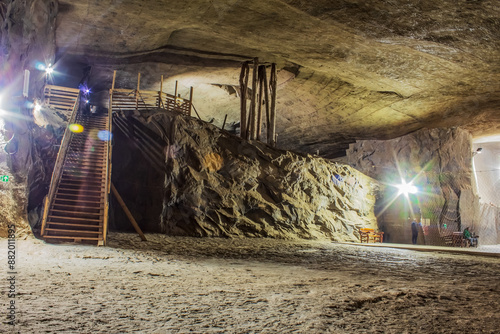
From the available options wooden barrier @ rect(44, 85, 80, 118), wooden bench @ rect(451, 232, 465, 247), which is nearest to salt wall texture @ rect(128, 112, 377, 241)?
wooden bench @ rect(451, 232, 465, 247)

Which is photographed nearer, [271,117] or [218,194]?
[218,194]

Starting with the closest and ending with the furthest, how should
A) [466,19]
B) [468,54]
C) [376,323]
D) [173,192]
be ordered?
[376,323], [466,19], [468,54], [173,192]

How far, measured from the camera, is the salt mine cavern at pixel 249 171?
3.96 m

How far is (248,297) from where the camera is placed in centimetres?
412

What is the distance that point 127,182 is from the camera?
16.2 m

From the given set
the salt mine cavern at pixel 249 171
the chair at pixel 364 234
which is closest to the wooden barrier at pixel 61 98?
the salt mine cavern at pixel 249 171

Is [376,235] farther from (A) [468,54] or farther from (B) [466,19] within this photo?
(B) [466,19]

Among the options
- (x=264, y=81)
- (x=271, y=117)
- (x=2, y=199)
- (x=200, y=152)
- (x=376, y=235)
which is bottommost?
(x=376, y=235)

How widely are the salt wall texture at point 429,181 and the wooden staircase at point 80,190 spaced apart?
14.8 meters

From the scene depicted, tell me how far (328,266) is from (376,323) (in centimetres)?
403

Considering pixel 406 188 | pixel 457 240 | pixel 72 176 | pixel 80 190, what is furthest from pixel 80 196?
pixel 457 240

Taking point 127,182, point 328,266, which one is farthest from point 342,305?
point 127,182

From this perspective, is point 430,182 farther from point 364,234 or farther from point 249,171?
point 249,171

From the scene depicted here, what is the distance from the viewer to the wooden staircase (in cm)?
1040
